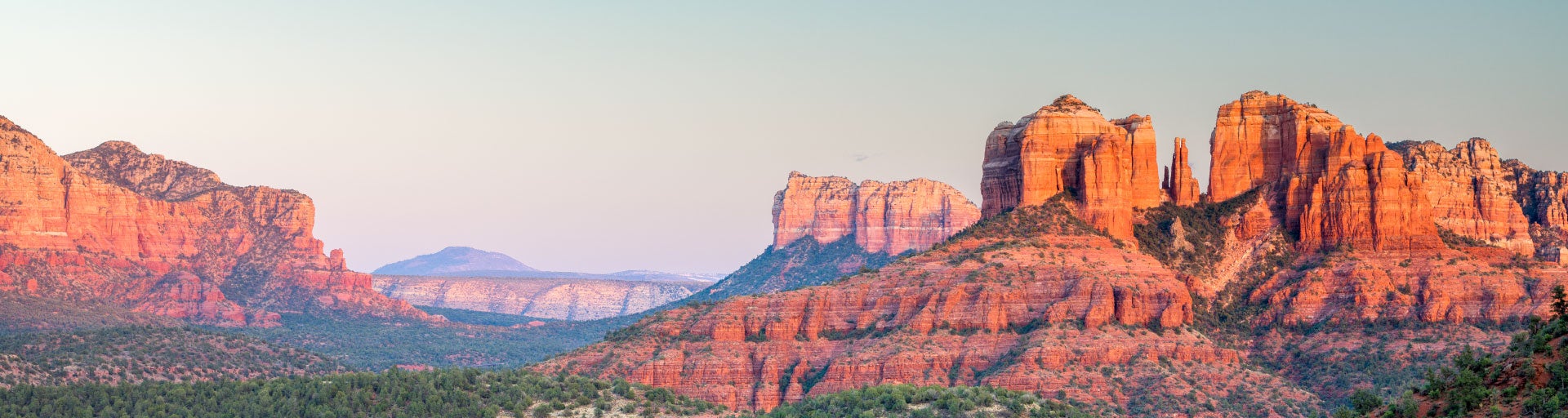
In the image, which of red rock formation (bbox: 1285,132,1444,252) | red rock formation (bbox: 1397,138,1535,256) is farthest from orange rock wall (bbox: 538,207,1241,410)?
red rock formation (bbox: 1397,138,1535,256)

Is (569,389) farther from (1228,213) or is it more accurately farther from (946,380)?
(1228,213)

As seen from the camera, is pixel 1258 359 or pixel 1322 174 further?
pixel 1322 174

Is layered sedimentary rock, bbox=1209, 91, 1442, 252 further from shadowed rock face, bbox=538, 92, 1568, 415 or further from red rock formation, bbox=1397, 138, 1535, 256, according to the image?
red rock formation, bbox=1397, 138, 1535, 256

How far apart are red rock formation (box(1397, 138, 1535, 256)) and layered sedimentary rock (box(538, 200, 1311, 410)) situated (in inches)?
1202

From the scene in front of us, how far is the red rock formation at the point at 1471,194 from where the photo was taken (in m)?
142

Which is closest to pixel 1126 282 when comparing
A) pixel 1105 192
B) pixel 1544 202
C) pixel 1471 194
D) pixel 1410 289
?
pixel 1105 192

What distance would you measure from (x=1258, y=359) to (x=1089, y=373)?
1521 cm

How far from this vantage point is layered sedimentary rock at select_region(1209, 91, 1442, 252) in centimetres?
12725

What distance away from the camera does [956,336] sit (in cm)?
11569

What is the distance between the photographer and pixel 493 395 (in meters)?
95.1

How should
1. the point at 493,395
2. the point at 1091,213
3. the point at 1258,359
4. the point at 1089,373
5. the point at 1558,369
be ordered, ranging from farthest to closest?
1. the point at 1091,213
2. the point at 1258,359
3. the point at 1089,373
4. the point at 493,395
5. the point at 1558,369

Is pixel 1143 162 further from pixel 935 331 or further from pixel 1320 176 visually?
pixel 935 331

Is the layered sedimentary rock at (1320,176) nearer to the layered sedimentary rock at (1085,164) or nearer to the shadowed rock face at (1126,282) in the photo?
the shadowed rock face at (1126,282)

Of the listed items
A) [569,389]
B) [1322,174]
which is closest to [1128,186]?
[1322,174]
